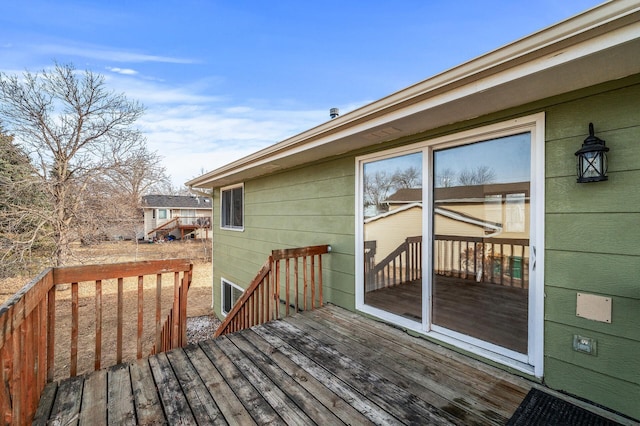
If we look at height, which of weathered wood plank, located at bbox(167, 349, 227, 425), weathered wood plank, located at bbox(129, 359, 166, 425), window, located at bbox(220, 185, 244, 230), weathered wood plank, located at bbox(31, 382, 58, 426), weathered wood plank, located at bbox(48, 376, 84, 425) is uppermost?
window, located at bbox(220, 185, 244, 230)

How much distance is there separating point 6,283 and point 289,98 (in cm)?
1123

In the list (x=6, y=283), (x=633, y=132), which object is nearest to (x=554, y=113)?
(x=633, y=132)

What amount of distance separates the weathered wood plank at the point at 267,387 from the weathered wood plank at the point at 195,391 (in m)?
0.29

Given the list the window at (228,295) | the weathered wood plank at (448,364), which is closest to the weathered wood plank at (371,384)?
the weathered wood plank at (448,364)

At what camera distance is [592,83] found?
177 cm

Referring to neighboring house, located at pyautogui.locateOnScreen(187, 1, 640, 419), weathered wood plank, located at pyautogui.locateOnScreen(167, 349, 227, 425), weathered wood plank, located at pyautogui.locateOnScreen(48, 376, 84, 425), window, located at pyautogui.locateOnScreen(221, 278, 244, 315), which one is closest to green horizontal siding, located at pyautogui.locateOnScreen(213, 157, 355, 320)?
neighboring house, located at pyautogui.locateOnScreen(187, 1, 640, 419)

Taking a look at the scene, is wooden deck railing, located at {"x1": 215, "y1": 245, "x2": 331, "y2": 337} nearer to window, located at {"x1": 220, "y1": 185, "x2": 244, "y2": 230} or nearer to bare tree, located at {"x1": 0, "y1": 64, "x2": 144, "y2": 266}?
window, located at {"x1": 220, "y1": 185, "x2": 244, "y2": 230}

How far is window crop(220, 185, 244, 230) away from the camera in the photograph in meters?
6.45

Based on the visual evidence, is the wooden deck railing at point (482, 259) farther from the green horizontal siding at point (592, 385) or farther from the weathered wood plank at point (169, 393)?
the weathered wood plank at point (169, 393)

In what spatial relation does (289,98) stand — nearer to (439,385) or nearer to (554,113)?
(554,113)

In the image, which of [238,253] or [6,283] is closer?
[238,253]

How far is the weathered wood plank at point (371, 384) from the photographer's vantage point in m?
1.67

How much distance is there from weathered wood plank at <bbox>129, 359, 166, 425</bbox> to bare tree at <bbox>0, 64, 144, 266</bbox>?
9.26m

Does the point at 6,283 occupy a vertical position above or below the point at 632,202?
below
